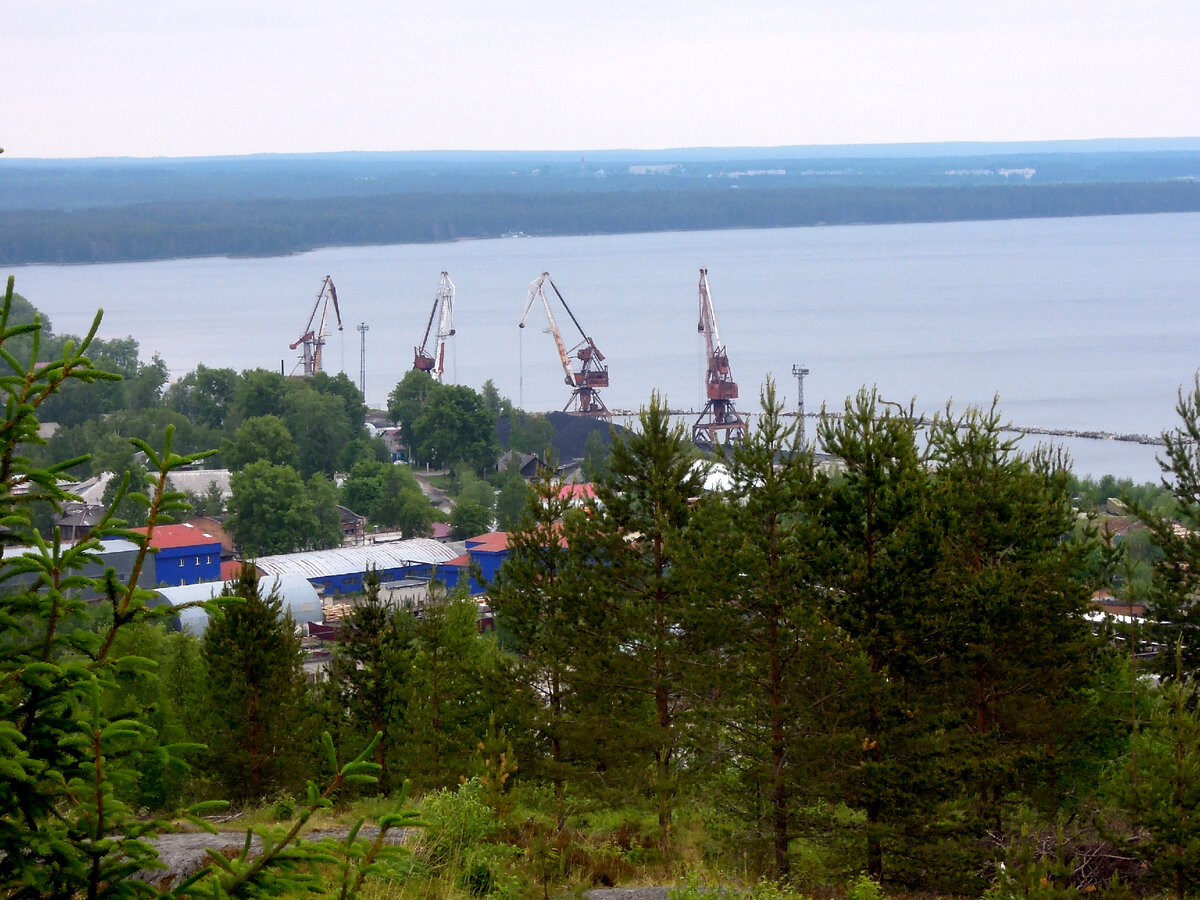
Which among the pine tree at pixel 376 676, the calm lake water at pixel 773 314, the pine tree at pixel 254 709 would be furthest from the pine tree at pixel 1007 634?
the calm lake water at pixel 773 314

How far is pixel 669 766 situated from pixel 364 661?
12.7ft

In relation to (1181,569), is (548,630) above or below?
below

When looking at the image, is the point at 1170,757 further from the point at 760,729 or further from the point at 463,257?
the point at 463,257

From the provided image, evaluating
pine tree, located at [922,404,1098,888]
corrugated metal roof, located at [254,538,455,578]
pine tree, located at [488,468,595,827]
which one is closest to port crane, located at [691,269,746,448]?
corrugated metal roof, located at [254,538,455,578]

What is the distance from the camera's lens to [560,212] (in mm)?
178125

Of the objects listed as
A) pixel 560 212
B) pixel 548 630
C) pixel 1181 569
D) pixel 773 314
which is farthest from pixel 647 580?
pixel 560 212

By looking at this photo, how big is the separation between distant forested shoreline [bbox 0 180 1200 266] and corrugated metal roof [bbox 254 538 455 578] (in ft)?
416

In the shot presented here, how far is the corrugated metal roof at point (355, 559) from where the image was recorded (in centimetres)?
2866

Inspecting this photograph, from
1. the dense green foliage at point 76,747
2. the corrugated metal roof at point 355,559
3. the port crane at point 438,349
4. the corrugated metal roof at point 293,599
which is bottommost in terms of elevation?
the corrugated metal roof at point 355,559

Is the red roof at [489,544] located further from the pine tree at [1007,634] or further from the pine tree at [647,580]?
the pine tree at [1007,634]

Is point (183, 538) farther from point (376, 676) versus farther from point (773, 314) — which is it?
point (773, 314)

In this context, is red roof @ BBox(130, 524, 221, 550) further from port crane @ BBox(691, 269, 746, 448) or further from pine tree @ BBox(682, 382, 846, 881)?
pine tree @ BBox(682, 382, 846, 881)

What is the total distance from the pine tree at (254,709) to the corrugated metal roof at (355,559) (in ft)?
54.0

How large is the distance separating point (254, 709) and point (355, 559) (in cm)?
1893
